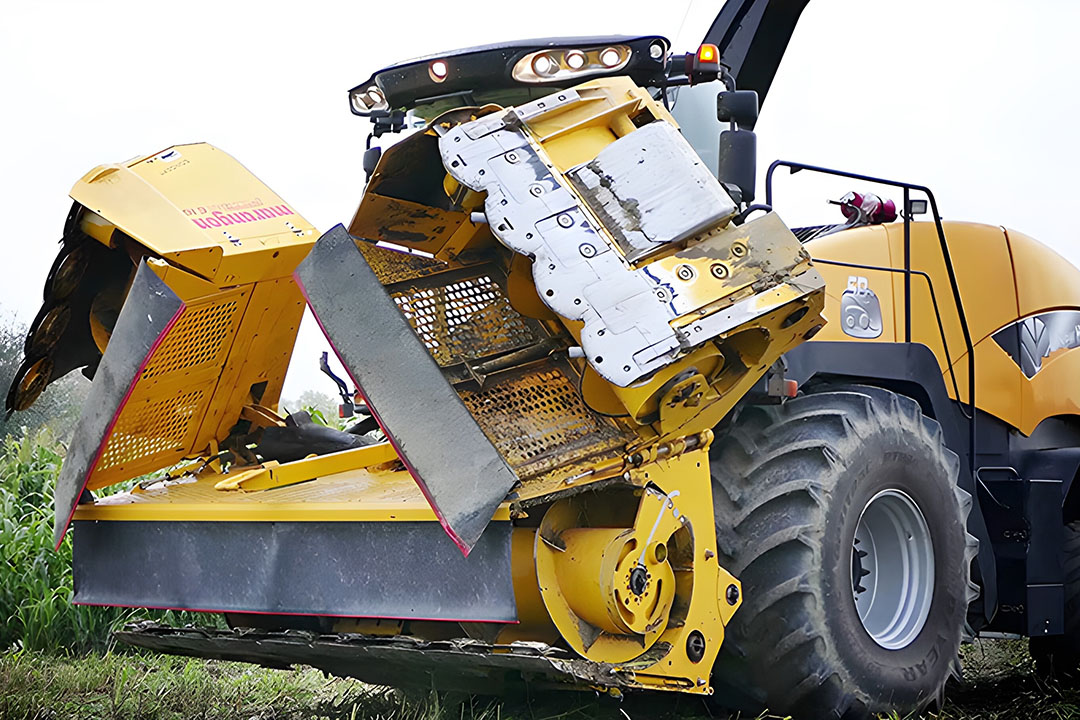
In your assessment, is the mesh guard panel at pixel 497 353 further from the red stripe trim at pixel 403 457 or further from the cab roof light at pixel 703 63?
the cab roof light at pixel 703 63

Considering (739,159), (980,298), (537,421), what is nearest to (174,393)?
(537,421)

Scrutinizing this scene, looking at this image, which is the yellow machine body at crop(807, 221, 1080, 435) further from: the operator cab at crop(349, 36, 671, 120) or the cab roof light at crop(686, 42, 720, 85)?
the operator cab at crop(349, 36, 671, 120)

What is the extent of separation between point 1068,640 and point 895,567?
173 centimetres

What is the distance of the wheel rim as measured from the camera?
4.05 meters

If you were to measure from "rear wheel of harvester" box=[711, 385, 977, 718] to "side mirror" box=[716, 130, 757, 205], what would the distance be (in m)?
0.73

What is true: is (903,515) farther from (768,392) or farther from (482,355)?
(482,355)

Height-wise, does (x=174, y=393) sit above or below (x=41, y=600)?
above

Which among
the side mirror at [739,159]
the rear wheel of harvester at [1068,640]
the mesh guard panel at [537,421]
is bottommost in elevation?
the rear wheel of harvester at [1068,640]

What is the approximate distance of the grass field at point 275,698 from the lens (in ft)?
12.6

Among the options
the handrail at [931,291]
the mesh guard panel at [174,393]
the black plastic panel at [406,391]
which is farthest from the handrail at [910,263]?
the mesh guard panel at [174,393]

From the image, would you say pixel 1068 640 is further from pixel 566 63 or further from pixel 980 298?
pixel 566 63

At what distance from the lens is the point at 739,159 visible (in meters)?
3.64

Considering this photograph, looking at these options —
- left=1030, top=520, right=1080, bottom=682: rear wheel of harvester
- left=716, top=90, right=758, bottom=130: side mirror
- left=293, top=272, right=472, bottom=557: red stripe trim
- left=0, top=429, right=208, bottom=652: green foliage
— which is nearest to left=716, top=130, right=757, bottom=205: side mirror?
left=716, top=90, right=758, bottom=130: side mirror

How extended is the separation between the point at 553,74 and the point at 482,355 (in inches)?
33.9
